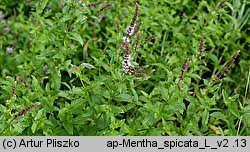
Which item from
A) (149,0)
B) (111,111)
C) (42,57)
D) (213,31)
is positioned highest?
(149,0)

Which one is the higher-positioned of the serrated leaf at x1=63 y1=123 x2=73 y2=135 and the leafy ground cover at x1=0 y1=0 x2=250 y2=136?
the leafy ground cover at x1=0 y1=0 x2=250 y2=136

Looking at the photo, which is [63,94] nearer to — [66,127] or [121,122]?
[66,127]

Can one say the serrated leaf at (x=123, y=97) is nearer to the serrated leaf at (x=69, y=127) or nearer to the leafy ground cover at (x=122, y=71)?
the leafy ground cover at (x=122, y=71)

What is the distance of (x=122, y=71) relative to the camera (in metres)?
3.09

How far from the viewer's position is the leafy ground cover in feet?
10.3

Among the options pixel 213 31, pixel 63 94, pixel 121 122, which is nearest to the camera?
pixel 121 122

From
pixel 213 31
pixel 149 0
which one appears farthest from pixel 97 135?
pixel 149 0

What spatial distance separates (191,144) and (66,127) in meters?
0.88

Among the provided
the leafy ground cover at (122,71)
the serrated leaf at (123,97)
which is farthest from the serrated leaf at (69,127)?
the serrated leaf at (123,97)

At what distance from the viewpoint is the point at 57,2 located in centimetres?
484

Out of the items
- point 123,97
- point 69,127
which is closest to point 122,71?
point 123,97

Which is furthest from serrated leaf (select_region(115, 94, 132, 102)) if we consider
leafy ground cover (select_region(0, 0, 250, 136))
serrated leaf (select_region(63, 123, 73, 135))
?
serrated leaf (select_region(63, 123, 73, 135))

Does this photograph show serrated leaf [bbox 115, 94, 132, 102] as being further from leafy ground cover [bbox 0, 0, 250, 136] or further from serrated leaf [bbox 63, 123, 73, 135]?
serrated leaf [bbox 63, 123, 73, 135]

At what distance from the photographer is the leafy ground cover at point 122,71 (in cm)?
312
